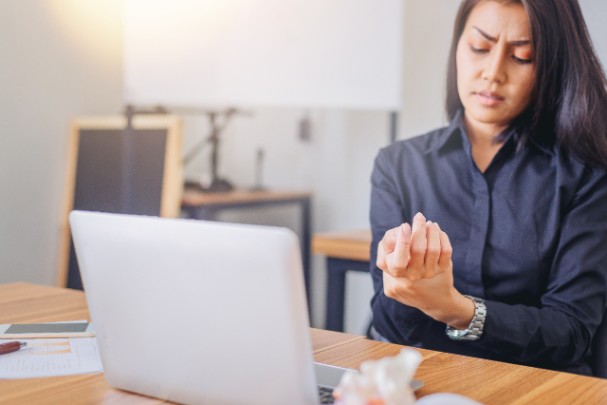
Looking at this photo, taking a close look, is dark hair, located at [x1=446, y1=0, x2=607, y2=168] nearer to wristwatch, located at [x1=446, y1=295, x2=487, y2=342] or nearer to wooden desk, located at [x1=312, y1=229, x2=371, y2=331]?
wristwatch, located at [x1=446, y1=295, x2=487, y2=342]

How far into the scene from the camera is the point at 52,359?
36.3 inches

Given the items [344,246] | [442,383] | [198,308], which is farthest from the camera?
[344,246]

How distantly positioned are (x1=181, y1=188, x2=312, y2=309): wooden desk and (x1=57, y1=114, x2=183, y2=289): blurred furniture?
948 mm

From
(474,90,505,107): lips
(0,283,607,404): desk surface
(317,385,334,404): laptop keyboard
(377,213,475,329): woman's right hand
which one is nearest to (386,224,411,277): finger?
(377,213,475,329): woman's right hand

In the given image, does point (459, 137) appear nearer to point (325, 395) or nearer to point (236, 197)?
point (325, 395)

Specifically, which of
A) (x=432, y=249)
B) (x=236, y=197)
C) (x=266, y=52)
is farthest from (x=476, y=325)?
(x=236, y=197)

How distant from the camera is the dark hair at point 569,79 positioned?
1311 mm

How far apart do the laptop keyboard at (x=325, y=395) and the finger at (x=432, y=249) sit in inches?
9.3

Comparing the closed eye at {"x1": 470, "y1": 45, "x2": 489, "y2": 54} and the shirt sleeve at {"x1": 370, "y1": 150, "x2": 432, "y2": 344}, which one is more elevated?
the closed eye at {"x1": 470, "y1": 45, "x2": 489, "y2": 54}

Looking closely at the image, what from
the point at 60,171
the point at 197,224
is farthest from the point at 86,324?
the point at 60,171

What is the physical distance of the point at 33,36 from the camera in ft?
6.68

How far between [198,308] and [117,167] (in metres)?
1.58

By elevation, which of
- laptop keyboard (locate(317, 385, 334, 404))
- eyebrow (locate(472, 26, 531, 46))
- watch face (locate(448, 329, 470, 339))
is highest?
eyebrow (locate(472, 26, 531, 46))

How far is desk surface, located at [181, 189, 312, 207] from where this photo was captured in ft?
10.3
